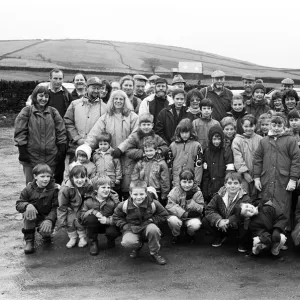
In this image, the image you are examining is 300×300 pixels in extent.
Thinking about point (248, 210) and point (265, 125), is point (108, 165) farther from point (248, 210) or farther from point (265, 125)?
point (265, 125)

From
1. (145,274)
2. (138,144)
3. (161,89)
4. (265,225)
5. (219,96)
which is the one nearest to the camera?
(145,274)

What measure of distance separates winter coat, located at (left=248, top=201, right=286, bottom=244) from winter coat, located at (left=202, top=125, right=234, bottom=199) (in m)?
0.85

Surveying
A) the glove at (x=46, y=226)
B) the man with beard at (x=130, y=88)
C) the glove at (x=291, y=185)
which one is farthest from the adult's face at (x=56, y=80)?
the glove at (x=291, y=185)

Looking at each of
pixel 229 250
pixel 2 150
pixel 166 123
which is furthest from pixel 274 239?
pixel 2 150

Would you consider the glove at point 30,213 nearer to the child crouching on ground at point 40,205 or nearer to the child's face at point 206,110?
the child crouching on ground at point 40,205

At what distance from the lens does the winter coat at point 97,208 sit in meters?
5.93

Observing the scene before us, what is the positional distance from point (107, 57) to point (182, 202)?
45241 millimetres

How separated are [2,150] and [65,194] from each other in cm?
931

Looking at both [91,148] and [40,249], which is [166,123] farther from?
[40,249]

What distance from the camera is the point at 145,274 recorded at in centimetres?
516

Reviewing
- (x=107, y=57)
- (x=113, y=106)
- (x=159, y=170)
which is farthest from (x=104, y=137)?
(x=107, y=57)

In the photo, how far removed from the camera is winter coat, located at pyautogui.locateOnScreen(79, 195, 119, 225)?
593 centimetres

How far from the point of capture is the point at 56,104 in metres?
7.86

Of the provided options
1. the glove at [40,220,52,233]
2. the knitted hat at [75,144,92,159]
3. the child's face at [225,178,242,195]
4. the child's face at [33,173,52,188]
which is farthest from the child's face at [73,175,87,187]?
the child's face at [225,178,242,195]
